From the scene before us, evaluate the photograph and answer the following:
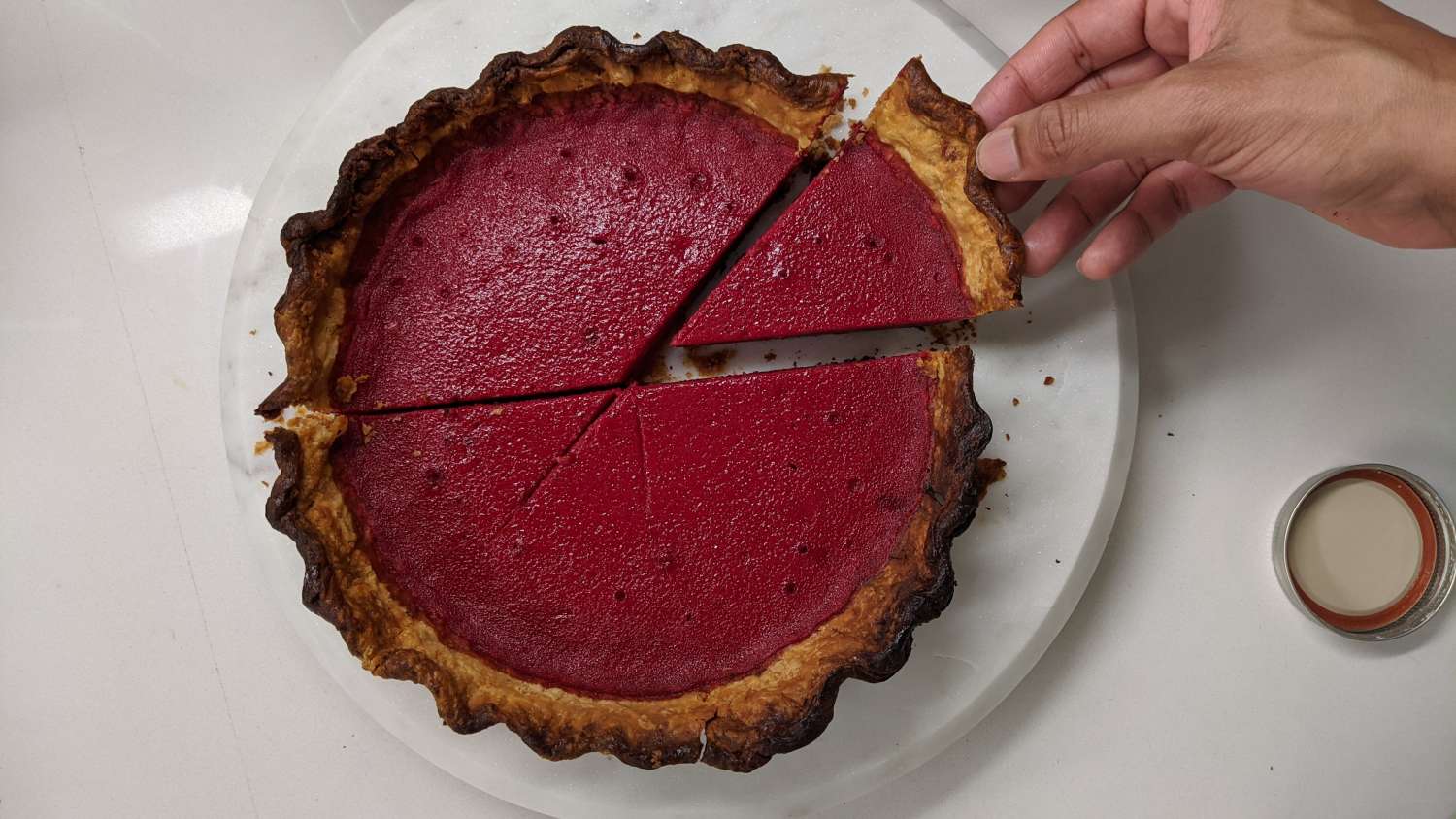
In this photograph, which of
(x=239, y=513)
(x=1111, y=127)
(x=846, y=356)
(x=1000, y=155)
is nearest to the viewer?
(x=1111, y=127)

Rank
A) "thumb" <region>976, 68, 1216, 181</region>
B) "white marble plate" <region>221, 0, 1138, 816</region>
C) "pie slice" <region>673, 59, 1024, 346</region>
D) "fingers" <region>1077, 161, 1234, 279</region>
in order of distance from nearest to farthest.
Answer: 1. "thumb" <region>976, 68, 1216, 181</region>
2. "pie slice" <region>673, 59, 1024, 346</region>
3. "fingers" <region>1077, 161, 1234, 279</region>
4. "white marble plate" <region>221, 0, 1138, 816</region>

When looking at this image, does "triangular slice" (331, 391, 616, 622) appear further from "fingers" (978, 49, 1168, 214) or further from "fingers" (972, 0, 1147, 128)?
"fingers" (978, 49, 1168, 214)

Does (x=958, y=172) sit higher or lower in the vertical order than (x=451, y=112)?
lower

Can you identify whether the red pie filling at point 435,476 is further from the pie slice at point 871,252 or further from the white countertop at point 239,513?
the white countertop at point 239,513

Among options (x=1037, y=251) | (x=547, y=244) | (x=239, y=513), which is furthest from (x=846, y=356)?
(x=239, y=513)

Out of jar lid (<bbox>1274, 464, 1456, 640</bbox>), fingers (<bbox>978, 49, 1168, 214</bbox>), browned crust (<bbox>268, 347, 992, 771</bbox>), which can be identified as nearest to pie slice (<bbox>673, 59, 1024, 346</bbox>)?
browned crust (<bbox>268, 347, 992, 771</bbox>)

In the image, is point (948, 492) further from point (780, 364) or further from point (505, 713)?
point (505, 713)

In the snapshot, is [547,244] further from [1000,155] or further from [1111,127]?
[1111,127]
